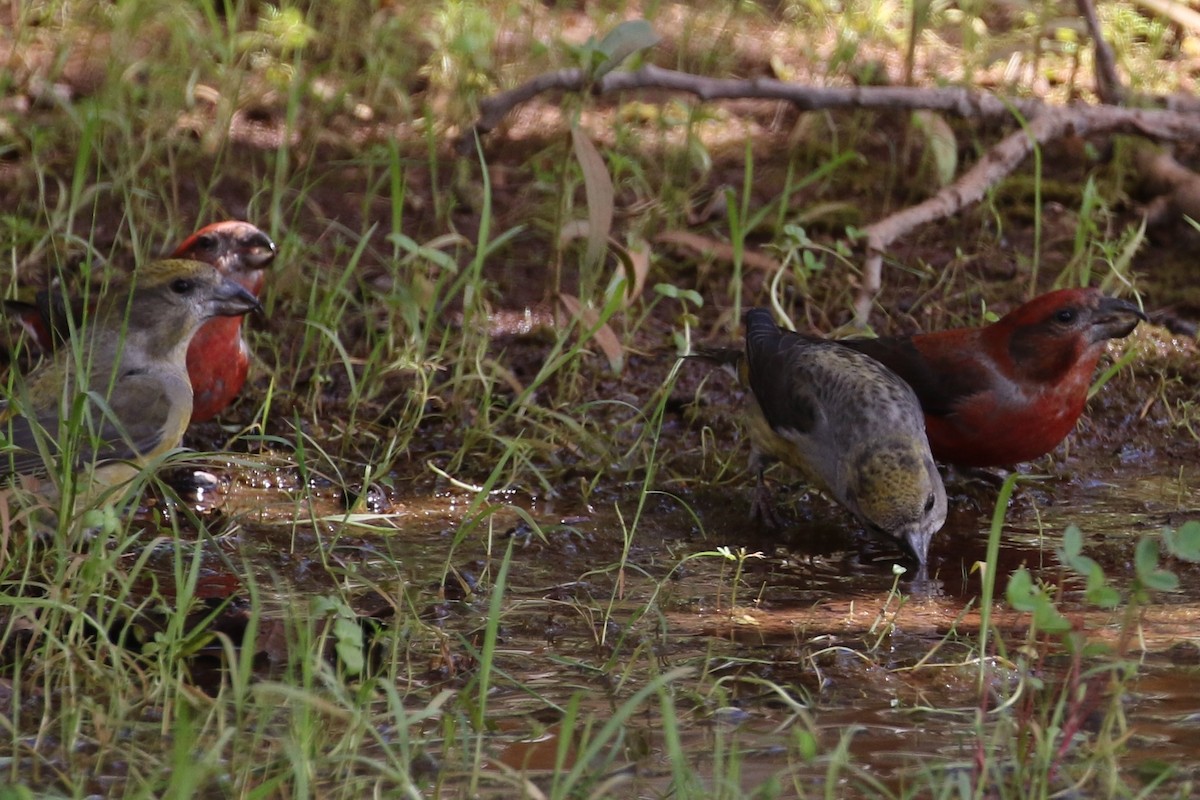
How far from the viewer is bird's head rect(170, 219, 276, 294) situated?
5695 millimetres

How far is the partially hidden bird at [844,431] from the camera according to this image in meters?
4.67

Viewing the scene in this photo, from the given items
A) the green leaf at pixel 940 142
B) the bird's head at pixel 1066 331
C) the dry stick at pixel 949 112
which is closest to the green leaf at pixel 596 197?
A: the dry stick at pixel 949 112

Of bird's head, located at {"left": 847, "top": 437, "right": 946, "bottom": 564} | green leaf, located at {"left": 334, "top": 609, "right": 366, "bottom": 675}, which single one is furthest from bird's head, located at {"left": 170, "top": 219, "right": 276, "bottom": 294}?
green leaf, located at {"left": 334, "top": 609, "right": 366, "bottom": 675}

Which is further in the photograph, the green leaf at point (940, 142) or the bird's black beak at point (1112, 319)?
the green leaf at point (940, 142)

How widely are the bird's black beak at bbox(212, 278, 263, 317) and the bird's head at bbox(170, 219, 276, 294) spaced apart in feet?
1.95

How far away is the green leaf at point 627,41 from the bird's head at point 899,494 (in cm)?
152

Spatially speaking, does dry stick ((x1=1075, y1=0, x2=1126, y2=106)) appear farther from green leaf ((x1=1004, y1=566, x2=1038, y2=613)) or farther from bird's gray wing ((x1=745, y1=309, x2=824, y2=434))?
green leaf ((x1=1004, y1=566, x2=1038, y2=613))

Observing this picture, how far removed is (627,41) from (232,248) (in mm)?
1570

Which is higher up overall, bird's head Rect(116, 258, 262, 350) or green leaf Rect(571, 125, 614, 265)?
green leaf Rect(571, 125, 614, 265)

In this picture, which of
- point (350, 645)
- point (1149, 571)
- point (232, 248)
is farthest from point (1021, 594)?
point (232, 248)

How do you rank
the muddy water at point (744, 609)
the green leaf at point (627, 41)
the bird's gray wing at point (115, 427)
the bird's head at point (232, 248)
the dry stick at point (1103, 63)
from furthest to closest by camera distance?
the dry stick at point (1103, 63) → the bird's head at point (232, 248) → the green leaf at point (627, 41) → the bird's gray wing at point (115, 427) → the muddy water at point (744, 609)

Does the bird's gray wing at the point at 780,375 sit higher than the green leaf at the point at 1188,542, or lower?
lower

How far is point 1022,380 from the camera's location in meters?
5.12

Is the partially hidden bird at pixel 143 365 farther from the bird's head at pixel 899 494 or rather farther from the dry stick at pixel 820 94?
the bird's head at pixel 899 494
